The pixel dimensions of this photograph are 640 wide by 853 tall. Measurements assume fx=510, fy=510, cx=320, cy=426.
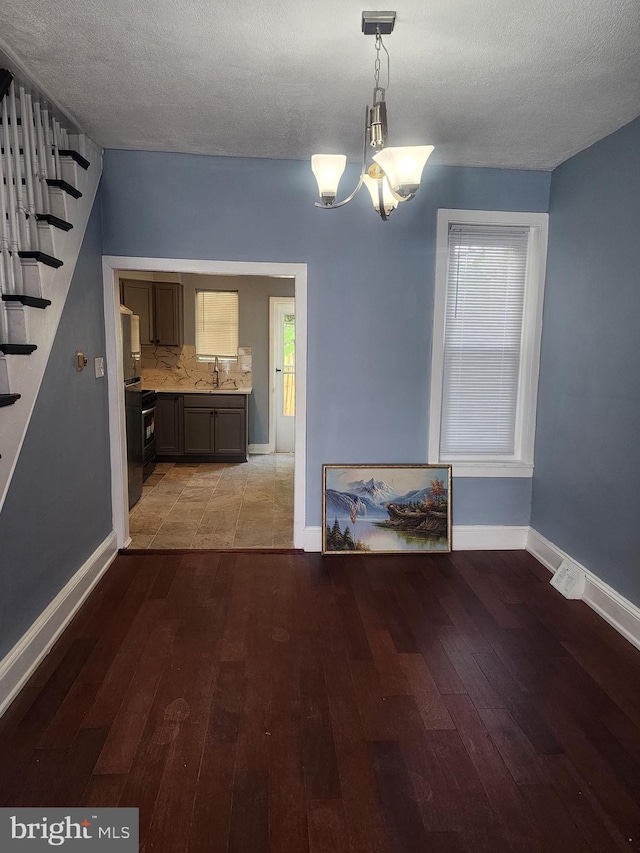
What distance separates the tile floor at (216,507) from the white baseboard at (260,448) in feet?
1.51

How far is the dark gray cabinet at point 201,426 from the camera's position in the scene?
237 inches

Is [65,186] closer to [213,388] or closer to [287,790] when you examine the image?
[287,790]

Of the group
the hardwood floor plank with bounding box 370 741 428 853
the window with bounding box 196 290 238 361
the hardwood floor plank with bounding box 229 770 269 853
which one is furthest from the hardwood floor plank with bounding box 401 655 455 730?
the window with bounding box 196 290 238 361

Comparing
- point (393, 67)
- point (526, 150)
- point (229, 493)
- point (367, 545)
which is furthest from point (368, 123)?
point (229, 493)

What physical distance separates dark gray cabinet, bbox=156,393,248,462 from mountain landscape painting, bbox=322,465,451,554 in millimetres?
2812

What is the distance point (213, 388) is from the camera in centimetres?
657

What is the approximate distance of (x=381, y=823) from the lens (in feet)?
5.25

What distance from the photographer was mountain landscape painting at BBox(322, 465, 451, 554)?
3574mm

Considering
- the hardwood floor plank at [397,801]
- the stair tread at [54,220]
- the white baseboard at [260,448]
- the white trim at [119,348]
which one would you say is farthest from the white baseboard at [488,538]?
the white baseboard at [260,448]

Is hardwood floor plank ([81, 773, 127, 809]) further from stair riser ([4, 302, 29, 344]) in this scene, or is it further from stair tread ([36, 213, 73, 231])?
stair tread ([36, 213, 73, 231])

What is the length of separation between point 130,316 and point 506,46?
3194 mm

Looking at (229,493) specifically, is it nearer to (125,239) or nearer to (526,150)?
(125,239)

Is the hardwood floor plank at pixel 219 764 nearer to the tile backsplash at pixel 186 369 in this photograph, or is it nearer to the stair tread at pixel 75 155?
the stair tread at pixel 75 155

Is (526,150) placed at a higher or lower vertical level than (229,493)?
higher
